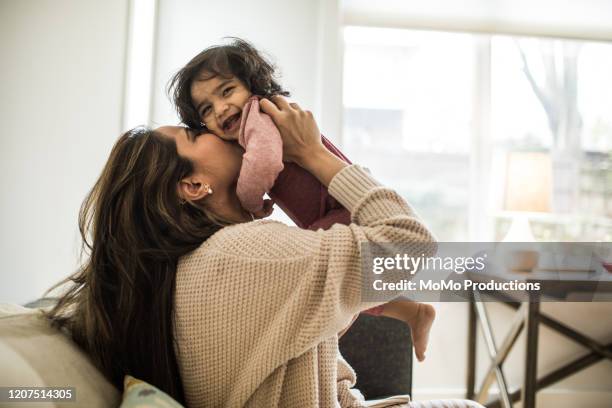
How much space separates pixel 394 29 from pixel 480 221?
1243mm

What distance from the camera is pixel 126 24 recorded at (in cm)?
204

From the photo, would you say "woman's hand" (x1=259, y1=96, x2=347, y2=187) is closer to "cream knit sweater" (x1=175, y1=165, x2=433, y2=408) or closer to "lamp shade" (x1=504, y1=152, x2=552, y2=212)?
"cream knit sweater" (x1=175, y1=165, x2=433, y2=408)

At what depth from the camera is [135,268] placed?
0.84m

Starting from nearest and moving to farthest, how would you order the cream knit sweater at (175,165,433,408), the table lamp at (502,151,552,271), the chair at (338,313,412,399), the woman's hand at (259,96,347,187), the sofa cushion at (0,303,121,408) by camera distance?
the sofa cushion at (0,303,121,408) → the cream knit sweater at (175,165,433,408) → the woman's hand at (259,96,347,187) → the chair at (338,313,412,399) → the table lamp at (502,151,552,271)

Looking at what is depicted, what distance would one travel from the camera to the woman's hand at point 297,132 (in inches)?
37.8

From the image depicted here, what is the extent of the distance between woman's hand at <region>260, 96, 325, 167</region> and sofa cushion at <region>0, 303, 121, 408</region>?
499 millimetres

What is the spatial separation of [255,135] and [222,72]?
0.26 metres

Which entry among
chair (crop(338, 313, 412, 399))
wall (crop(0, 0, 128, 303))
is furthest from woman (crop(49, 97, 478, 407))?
wall (crop(0, 0, 128, 303))

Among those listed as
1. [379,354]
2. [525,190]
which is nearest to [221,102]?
[379,354]

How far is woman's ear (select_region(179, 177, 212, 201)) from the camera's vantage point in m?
0.93

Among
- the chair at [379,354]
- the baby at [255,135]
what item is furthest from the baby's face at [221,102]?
the chair at [379,354]

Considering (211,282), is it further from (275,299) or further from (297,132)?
(297,132)

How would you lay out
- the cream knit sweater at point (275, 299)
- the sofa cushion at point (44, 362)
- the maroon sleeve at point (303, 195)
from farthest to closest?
the maroon sleeve at point (303, 195) → the cream knit sweater at point (275, 299) → the sofa cushion at point (44, 362)

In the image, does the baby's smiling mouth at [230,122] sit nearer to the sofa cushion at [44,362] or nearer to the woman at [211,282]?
the woman at [211,282]
